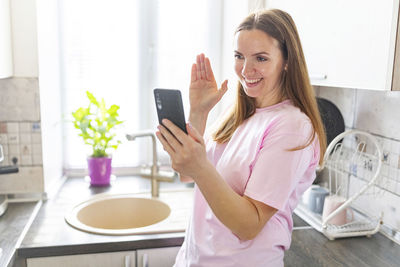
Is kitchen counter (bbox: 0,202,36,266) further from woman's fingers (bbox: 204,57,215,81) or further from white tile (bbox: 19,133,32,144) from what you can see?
woman's fingers (bbox: 204,57,215,81)

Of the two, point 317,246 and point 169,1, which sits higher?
point 169,1

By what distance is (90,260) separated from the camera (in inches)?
51.3

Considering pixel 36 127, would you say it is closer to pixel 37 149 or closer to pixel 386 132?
pixel 37 149

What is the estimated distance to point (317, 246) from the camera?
4.16 feet

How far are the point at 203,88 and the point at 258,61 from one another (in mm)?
243

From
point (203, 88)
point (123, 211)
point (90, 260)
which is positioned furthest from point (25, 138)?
point (203, 88)

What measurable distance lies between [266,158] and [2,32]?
3.83 ft

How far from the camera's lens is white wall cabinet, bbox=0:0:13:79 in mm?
1431

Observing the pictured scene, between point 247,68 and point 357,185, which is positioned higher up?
point 247,68

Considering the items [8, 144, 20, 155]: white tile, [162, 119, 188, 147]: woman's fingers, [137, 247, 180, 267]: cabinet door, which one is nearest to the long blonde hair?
[162, 119, 188, 147]: woman's fingers

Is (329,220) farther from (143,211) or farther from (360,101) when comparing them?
(143,211)

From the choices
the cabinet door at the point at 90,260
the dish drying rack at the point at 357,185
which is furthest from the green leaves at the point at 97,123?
the dish drying rack at the point at 357,185

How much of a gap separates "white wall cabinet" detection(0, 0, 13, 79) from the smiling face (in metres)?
0.96

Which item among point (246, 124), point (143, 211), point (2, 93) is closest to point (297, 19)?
point (246, 124)
